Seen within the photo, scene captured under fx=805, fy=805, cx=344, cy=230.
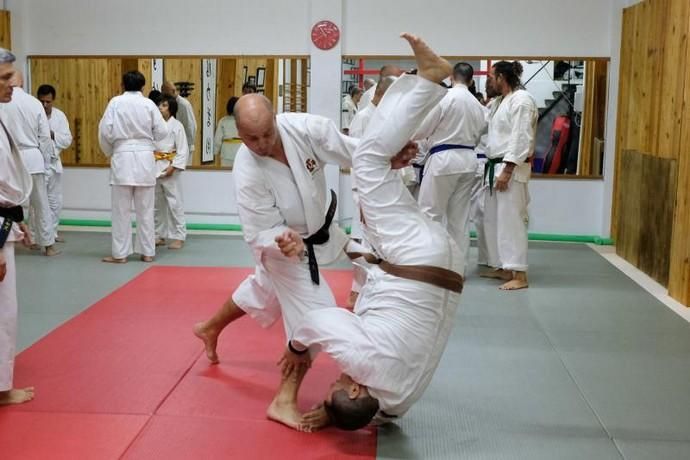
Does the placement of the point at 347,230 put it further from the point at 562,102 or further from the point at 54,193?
the point at 54,193

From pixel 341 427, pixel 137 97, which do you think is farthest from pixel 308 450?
pixel 137 97

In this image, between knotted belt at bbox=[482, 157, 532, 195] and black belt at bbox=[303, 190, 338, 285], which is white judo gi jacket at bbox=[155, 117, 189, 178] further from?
black belt at bbox=[303, 190, 338, 285]

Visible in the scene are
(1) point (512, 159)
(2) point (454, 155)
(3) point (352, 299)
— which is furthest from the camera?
(1) point (512, 159)

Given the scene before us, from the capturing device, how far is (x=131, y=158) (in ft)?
21.6

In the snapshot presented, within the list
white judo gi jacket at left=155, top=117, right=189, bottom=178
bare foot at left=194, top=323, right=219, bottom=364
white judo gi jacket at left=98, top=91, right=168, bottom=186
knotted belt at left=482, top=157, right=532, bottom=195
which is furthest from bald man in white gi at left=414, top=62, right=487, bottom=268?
white judo gi jacket at left=155, top=117, right=189, bottom=178

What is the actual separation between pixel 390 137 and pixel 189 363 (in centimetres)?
175

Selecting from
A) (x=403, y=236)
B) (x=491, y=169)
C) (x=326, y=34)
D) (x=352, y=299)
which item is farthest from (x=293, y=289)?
(x=326, y=34)

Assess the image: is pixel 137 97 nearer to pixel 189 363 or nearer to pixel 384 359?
pixel 189 363

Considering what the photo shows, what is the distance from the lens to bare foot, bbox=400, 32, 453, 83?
9.32 feet

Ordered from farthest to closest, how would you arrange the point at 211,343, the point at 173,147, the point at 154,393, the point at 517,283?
the point at 173,147 → the point at 517,283 → the point at 211,343 → the point at 154,393

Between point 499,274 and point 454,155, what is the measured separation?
1.18 m

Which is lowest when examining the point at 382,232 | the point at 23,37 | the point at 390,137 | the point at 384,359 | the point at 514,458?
the point at 514,458

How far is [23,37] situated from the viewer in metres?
8.62

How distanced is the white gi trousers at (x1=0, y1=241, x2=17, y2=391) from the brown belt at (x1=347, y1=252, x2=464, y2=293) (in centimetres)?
159
